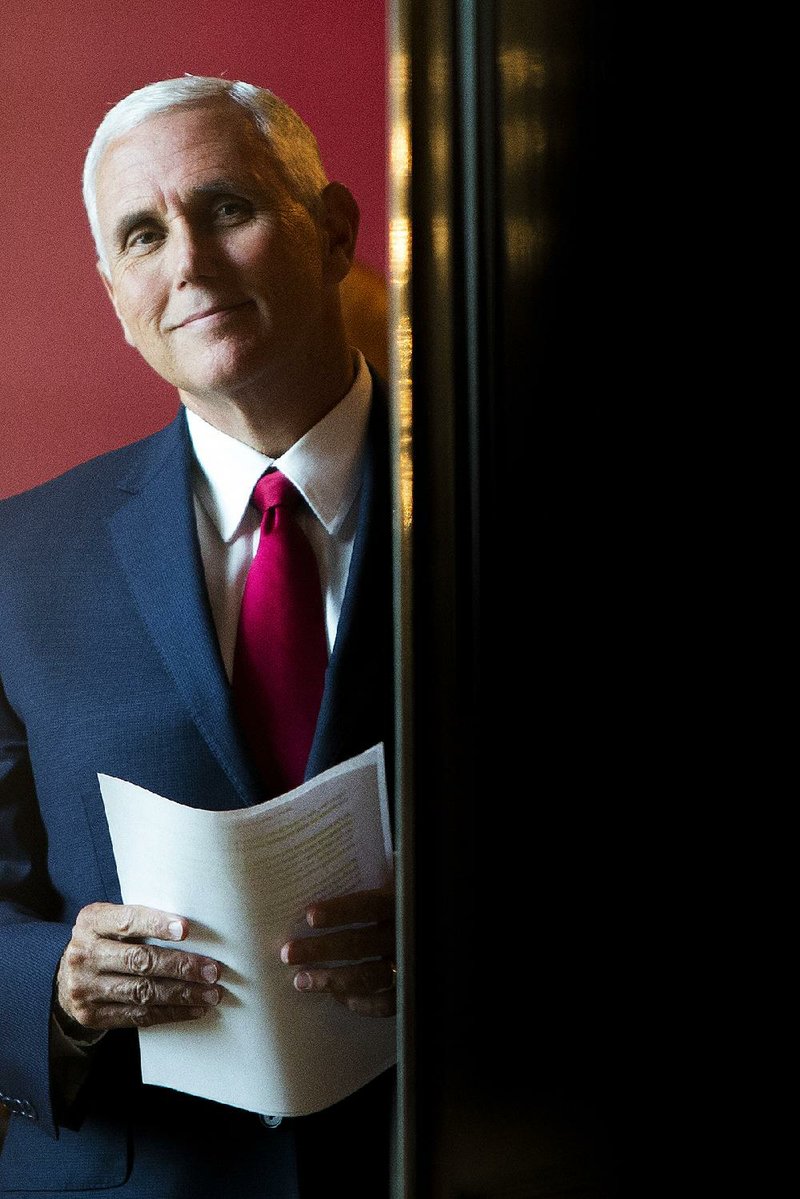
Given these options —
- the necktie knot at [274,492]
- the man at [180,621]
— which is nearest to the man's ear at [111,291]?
the man at [180,621]

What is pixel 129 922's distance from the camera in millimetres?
732

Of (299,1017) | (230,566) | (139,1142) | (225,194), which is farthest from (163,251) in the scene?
(139,1142)

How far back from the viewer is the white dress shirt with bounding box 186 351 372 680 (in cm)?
82

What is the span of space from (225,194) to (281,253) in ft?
0.19

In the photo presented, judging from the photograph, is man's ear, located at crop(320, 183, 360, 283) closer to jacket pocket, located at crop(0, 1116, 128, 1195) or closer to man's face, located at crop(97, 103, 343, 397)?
man's face, located at crop(97, 103, 343, 397)

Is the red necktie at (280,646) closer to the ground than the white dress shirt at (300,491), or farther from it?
closer to the ground

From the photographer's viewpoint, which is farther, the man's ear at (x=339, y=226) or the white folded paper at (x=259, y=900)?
the man's ear at (x=339, y=226)

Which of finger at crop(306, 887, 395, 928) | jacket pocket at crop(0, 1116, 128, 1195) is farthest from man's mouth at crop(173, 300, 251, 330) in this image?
jacket pocket at crop(0, 1116, 128, 1195)

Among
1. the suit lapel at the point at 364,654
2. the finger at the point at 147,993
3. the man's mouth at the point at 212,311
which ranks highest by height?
the man's mouth at the point at 212,311

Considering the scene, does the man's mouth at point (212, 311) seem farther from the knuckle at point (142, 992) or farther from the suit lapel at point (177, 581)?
the knuckle at point (142, 992)

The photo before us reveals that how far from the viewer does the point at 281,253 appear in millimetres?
792

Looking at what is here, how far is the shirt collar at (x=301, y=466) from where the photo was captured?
82cm

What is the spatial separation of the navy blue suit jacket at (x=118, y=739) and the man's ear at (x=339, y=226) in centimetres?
16

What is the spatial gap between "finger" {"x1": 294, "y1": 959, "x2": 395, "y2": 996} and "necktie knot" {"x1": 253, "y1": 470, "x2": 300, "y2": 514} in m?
0.34
